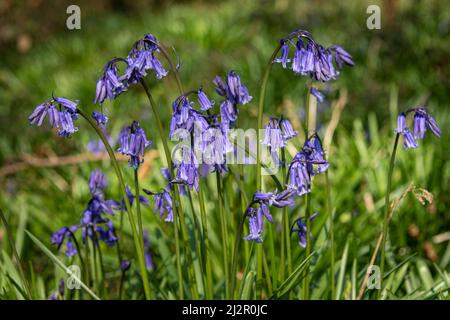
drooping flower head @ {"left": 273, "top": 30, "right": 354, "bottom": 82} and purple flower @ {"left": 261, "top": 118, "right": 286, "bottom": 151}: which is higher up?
drooping flower head @ {"left": 273, "top": 30, "right": 354, "bottom": 82}

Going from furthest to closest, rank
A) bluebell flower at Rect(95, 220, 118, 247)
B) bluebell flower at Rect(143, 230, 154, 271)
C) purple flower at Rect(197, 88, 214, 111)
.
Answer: bluebell flower at Rect(143, 230, 154, 271) → bluebell flower at Rect(95, 220, 118, 247) → purple flower at Rect(197, 88, 214, 111)

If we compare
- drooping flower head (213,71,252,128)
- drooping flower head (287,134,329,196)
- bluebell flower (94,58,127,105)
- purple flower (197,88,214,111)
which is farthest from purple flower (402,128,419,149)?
bluebell flower (94,58,127,105)

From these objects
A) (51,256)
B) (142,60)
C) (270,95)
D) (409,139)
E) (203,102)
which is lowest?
(51,256)

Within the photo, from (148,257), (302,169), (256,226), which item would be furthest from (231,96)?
(148,257)

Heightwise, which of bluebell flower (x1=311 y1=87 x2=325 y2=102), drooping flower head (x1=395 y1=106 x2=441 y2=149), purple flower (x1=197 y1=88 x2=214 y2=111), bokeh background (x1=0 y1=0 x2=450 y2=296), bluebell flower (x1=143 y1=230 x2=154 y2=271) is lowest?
→ bluebell flower (x1=143 y1=230 x2=154 y2=271)

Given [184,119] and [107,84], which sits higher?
[107,84]

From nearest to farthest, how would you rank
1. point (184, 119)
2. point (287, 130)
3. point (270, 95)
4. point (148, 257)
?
point (184, 119), point (287, 130), point (148, 257), point (270, 95)

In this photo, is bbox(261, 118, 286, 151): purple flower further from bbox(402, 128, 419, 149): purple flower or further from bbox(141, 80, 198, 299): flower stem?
bbox(402, 128, 419, 149): purple flower

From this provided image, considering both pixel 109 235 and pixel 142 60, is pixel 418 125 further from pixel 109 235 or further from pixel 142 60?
pixel 109 235
